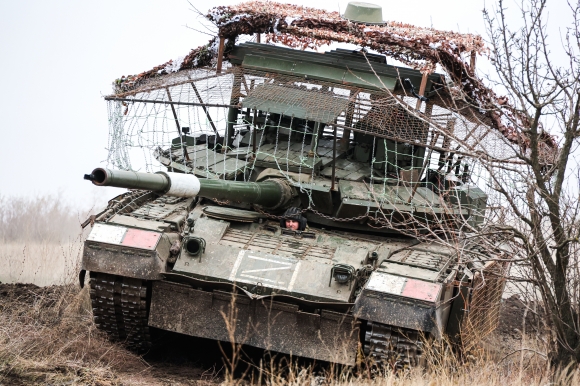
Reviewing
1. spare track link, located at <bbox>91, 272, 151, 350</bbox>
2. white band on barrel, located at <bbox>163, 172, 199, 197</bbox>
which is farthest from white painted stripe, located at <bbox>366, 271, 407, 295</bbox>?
spare track link, located at <bbox>91, 272, 151, 350</bbox>

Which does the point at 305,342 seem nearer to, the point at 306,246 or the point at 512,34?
the point at 306,246

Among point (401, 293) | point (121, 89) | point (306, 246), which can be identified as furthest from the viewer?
point (121, 89)

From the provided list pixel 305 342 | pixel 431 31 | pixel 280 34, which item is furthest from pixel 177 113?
pixel 305 342

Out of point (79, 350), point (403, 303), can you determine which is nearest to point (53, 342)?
point (79, 350)

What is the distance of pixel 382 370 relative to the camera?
9.89m

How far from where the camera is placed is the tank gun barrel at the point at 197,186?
27.9 feet

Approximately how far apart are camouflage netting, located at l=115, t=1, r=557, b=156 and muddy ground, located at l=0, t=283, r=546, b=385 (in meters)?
2.76

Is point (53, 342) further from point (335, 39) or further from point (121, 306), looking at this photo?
point (335, 39)

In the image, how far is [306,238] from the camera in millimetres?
11203

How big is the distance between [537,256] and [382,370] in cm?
211

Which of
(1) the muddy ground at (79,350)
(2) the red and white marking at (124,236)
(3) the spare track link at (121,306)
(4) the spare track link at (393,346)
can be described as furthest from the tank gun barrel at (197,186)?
(4) the spare track link at (393,346)

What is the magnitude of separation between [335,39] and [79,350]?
4.96m

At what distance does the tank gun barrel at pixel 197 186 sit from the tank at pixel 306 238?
0.02m

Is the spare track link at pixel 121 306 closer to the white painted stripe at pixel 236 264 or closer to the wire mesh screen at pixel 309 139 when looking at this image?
the white painted stripe at pixel 236 264
